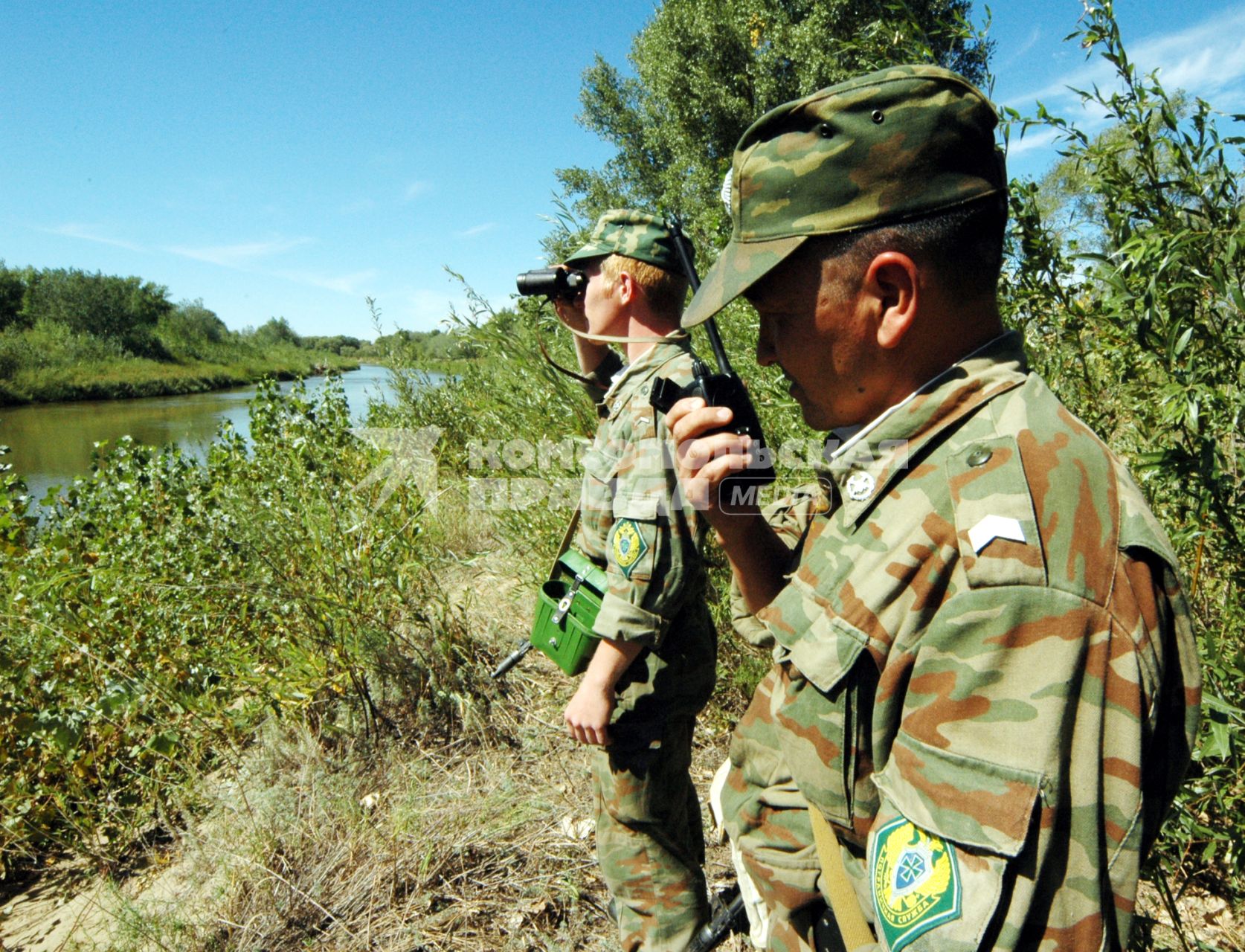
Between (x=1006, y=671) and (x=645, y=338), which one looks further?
(x=645, y=338)

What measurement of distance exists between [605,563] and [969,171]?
1.54m

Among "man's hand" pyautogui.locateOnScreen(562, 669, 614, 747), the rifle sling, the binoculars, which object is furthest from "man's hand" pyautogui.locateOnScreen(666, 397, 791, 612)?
the binoculars

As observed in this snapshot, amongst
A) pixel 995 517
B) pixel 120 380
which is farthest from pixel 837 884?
pixel 120 380

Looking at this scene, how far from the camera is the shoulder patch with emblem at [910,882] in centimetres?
79

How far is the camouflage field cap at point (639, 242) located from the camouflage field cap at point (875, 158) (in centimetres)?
118

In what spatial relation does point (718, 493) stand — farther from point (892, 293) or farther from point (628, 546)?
point (628, 546)

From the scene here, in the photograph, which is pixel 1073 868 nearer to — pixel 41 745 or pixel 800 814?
pixel 800 814

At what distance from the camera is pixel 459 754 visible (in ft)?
10.9

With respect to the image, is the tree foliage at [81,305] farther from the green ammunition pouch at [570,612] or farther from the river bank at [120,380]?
the green ammunition pouch at [570,612]

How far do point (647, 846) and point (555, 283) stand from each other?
1.77m

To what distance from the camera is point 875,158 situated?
0.96m

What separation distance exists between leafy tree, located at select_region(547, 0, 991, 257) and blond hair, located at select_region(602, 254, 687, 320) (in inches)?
490

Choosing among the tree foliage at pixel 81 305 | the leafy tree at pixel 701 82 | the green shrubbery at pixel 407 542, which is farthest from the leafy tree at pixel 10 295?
the green shrubbery at pixel 407 542

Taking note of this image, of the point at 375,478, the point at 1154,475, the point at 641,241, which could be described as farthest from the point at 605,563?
the point at 375,478
